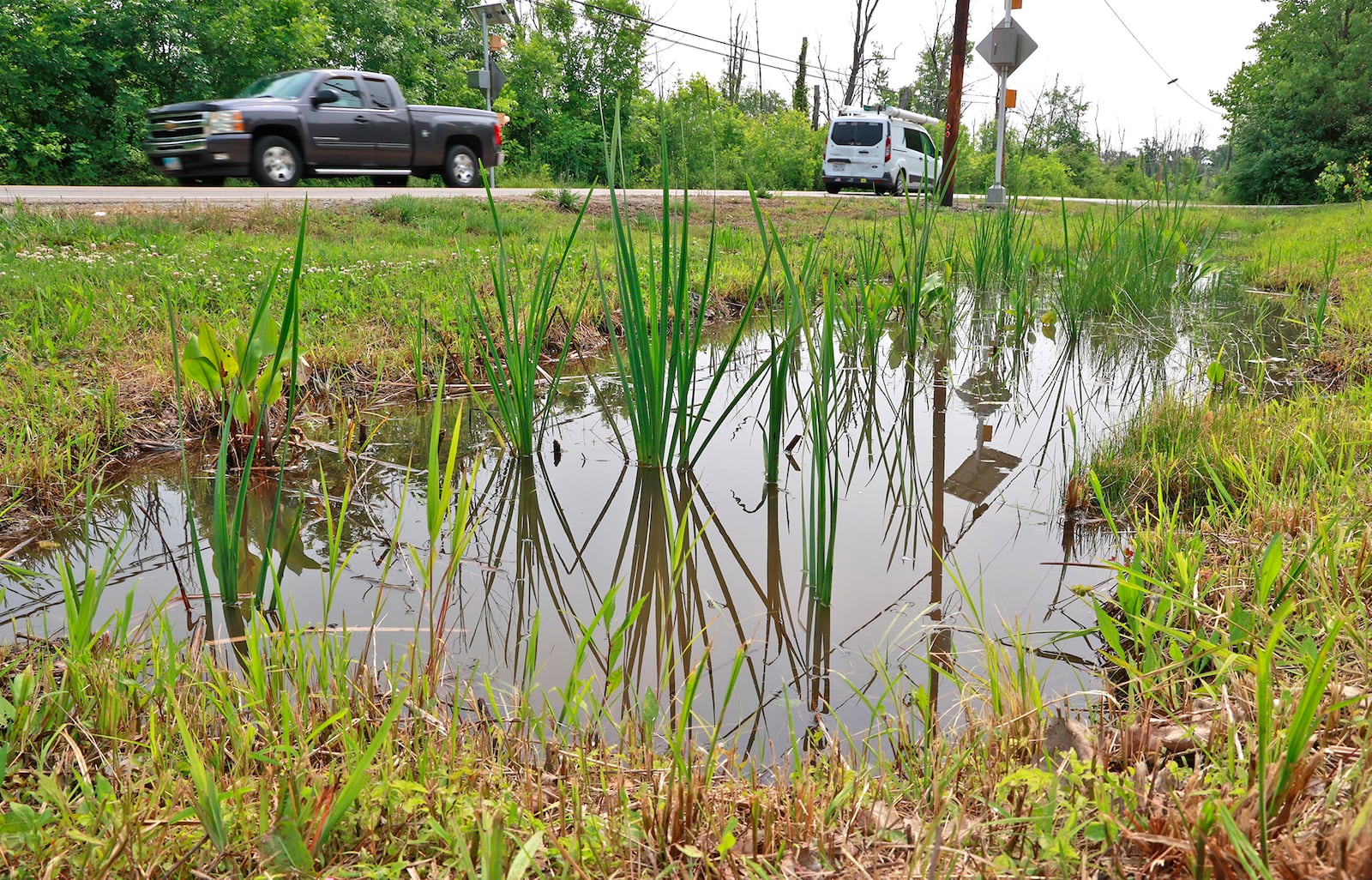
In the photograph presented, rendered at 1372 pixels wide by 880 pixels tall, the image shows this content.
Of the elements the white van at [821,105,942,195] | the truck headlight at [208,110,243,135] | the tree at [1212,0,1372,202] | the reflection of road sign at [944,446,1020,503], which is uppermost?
the tree at [1212,0,1372,202]

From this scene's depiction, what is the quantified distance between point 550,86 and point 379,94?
9984 millimetres

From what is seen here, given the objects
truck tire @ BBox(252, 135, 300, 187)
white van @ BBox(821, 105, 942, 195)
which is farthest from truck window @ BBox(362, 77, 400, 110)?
white van @ BBox(821, 105, 942, 195)

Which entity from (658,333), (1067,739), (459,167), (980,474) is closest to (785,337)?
(658,333)

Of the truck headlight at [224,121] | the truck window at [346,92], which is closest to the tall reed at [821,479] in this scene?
the truck headlight at [224,121]

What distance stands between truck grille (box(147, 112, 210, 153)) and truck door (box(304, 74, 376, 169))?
1.16 m

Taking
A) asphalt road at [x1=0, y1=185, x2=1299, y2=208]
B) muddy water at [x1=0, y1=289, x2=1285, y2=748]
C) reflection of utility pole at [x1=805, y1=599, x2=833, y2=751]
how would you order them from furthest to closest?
asphalt road at [x1=0, y1=185, x2=1299, y2=208] < muddy water at [x1=0, y1=289, x2=1285, y2=748] < reflection of utility pole at [x1=805, y1=599, x2=833, y2=751]

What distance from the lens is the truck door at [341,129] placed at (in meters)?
10.2

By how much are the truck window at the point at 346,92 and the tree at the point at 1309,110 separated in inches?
881

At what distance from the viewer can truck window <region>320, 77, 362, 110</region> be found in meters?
10.4

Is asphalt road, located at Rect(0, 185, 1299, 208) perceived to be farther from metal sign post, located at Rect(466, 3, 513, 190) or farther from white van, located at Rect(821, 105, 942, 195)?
white van, located at Rect(821, 105, 942, 195)

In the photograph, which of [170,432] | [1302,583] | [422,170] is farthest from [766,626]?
[422,170]

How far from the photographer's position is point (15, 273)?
12.2 feet

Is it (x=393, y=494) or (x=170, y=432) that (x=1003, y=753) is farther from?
(x=170, y=432)

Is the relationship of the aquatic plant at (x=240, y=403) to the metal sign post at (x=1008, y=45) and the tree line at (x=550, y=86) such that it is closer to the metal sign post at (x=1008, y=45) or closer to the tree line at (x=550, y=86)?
the tree line at (x=550, y=86)
